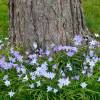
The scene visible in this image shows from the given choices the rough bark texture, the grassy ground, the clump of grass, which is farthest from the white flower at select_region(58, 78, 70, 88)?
the grassy ground

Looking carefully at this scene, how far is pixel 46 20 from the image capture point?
477cm

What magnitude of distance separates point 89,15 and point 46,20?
275cm

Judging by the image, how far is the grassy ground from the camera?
22.7ft

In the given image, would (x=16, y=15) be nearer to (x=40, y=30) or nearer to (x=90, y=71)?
(x=40, y=30)

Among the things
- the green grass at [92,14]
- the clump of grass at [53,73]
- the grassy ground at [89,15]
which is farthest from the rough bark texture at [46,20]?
the green grass at [92,14]

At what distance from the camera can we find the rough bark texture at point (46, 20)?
475 cm

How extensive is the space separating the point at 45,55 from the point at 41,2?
0.64m

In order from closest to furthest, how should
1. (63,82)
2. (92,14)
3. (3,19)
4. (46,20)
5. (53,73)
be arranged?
(63,82), (53,73), (46,20), (3,19), (92,14)

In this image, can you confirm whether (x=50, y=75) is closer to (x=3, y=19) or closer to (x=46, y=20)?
(x=46, y=20)

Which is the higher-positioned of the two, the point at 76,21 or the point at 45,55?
the point at 76,21

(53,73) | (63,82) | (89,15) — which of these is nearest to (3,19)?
(89,15)

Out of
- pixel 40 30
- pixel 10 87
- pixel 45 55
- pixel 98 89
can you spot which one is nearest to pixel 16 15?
pixel 40 30

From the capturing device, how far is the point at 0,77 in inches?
171

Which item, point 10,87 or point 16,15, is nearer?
point 10,87
